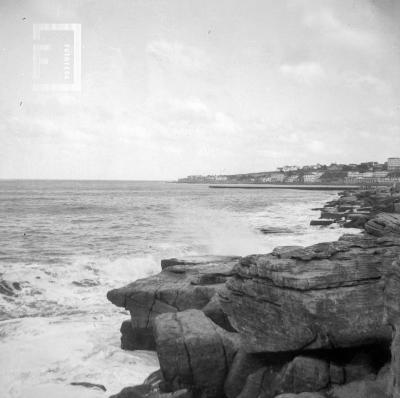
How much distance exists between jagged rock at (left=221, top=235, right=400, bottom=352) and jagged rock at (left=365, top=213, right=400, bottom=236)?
23.7ft

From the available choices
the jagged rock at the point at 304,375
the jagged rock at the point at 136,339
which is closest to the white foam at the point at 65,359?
the jagged rock at the point at 136,339

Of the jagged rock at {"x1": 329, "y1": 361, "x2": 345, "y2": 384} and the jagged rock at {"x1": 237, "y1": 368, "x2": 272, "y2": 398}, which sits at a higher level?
the jagged rock at {"x1": 329, "y1": 361, "x2": 345, "y2": 384}

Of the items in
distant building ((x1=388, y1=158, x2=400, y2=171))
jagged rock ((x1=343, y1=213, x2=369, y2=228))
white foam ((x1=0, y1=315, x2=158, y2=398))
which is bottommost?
white foam ((x1=0, y1=315, x2=158, y2=398))

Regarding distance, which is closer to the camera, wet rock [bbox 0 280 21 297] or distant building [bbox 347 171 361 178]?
wet rock [bbox 0 280 21 297]

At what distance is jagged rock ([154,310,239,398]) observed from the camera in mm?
6727

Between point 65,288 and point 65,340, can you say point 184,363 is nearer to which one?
point 65,340

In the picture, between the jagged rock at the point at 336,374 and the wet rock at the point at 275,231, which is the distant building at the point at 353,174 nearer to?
the wet rock at the point at 275,231

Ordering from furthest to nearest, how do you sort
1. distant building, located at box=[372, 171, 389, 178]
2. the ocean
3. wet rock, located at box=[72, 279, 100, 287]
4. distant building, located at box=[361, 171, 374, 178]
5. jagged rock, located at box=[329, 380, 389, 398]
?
distant building, located at box=[361, 171, 374, 178] < distant building, located at box=[372, 171, 389, 178] < wet rock, located at box=[72, 279, 100, 287] < the ocean < jagged rock, located at box=[329, 380, 389, 398]

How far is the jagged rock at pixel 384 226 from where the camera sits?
14.0 meters

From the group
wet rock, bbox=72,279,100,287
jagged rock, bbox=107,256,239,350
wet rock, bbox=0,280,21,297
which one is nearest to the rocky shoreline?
jagged rock, bbox=107,256,239,350

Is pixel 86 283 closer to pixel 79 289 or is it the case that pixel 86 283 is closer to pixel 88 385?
pixel 79 289

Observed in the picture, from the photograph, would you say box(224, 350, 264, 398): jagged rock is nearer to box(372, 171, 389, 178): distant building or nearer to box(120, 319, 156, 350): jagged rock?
box(120, 319, 156, 350): jagged rock

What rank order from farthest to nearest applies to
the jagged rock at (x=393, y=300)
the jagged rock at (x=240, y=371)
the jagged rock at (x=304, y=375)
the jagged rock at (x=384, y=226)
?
the jagged rock at (x=384, y=226), the jagged rock at (x=240, y=371), the jagged rock at (x=304, y=375), the jagged rock at (x=393, y=300)

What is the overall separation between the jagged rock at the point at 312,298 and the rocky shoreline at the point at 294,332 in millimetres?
17
